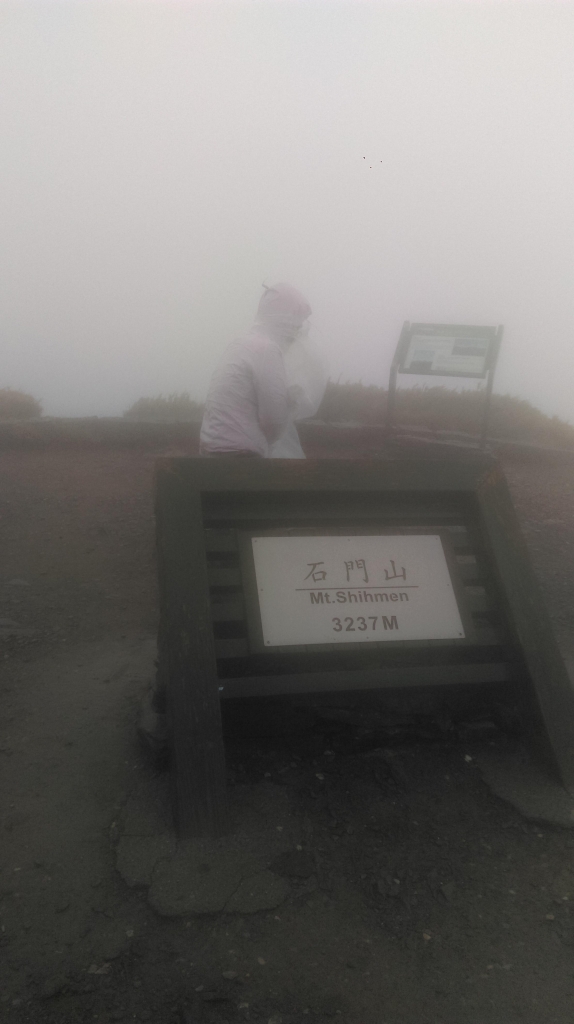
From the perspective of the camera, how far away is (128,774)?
260cm

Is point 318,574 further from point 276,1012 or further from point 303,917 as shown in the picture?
point 276,1012

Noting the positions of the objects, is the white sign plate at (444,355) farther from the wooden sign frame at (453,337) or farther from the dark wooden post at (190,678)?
the dark wooden post at (190,678)

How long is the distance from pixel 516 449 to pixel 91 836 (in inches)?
274

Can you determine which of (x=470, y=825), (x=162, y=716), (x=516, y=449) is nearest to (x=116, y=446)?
(x=516, y=449)

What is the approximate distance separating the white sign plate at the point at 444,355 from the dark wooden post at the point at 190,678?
6.07 meters

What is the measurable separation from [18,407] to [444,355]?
16.9 ft

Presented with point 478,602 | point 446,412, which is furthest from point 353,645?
point 446,412

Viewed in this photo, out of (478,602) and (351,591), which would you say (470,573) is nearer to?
(478,602)

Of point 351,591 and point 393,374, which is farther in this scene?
point 393,374

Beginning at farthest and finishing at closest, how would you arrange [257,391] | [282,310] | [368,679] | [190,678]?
[282,310] < [257,391] < [368,679] < [190,678]

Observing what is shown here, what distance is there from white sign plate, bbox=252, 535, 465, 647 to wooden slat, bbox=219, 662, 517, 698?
128 mm

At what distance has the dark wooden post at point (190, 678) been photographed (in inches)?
86.1

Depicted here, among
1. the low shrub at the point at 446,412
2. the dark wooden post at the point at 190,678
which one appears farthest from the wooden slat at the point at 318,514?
the low shrub at the point at 446,412

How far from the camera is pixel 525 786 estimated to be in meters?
→ 2.44
